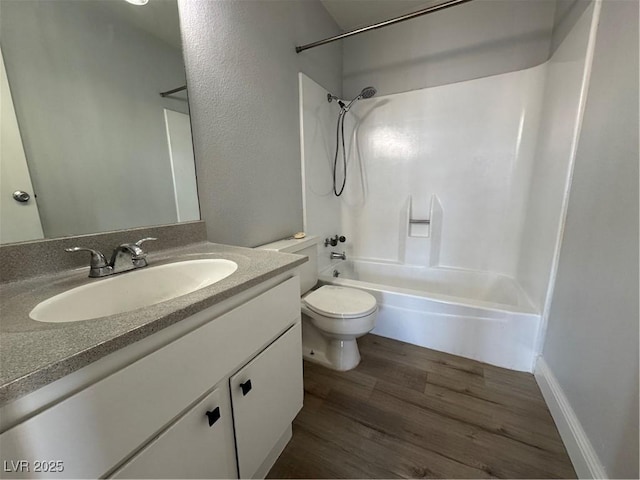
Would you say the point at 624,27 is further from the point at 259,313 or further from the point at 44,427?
the point at 44,427

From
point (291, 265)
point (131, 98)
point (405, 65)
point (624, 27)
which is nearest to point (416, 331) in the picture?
point (291, 265)

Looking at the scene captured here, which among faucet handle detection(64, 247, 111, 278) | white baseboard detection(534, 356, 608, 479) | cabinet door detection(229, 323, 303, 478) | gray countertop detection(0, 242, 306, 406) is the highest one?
faucet handle detection(64, 247, 111, 278)

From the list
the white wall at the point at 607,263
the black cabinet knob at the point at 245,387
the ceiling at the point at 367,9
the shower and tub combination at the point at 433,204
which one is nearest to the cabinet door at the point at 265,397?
the black cabinet knob at the point at 245,387

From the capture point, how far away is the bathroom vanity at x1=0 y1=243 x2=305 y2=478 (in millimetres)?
386

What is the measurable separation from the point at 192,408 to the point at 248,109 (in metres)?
1.37

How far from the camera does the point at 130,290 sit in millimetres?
819

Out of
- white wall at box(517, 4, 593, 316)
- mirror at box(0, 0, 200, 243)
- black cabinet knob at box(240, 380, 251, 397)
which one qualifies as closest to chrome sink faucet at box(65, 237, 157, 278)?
mirror at box(0, 0, 200, 243)

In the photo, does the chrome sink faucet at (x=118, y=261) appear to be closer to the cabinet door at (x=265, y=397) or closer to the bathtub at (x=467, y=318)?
the cabinet door at (x=265, y=397)

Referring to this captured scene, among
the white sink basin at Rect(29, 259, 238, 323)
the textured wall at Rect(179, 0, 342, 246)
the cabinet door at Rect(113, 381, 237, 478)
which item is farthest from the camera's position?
the textured wall at Rect(179, 0, 342, 246)

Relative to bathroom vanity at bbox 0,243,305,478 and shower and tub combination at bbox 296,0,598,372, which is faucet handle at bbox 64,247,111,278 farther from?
shower and tub combination at bbox 296,0,598,372

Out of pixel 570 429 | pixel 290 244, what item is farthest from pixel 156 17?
pixel 570 429

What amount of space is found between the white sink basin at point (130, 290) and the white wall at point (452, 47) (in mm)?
2156

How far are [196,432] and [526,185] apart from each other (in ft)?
7.87

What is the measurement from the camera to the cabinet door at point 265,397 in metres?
0.78
